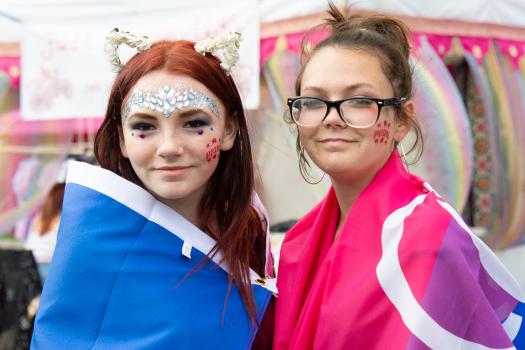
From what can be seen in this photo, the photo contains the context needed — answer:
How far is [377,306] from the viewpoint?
1620mm

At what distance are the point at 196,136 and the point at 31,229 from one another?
2980 mm

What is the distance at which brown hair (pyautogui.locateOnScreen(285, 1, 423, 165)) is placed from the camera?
1.83m

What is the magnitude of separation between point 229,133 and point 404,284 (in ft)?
2.29

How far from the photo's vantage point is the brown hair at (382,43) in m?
Result: 1.83

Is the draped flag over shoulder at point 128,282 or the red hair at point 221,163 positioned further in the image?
the red hair at point 221,163

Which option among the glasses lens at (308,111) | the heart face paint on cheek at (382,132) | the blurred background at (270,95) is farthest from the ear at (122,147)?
the blurred background at (270,95)

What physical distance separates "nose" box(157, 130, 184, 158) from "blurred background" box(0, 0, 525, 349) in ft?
6.91

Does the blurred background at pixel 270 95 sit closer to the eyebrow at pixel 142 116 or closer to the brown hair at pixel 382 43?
the brown hair at pixel 382 43

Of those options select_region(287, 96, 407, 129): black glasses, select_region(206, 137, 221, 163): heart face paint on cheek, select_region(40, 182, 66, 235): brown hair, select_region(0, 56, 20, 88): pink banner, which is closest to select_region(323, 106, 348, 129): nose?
select_region(287, 96, 407, 129): black glasses

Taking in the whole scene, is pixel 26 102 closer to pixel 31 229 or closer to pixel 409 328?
pixel 31 229

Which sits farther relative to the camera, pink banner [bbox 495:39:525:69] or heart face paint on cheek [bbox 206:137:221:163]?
pink banner [bbox 495:39:525:69]

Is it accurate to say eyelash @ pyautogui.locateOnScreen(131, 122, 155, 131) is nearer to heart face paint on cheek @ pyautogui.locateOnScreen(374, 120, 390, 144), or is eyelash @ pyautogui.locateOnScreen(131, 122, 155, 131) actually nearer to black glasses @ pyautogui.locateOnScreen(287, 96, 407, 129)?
black glasses @ pyautogui.locateOnScreen(287, 96, 407, 129)

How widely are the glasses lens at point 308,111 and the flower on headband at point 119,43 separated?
47 cm

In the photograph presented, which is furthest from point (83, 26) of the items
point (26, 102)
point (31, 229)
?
point (31, 229)
